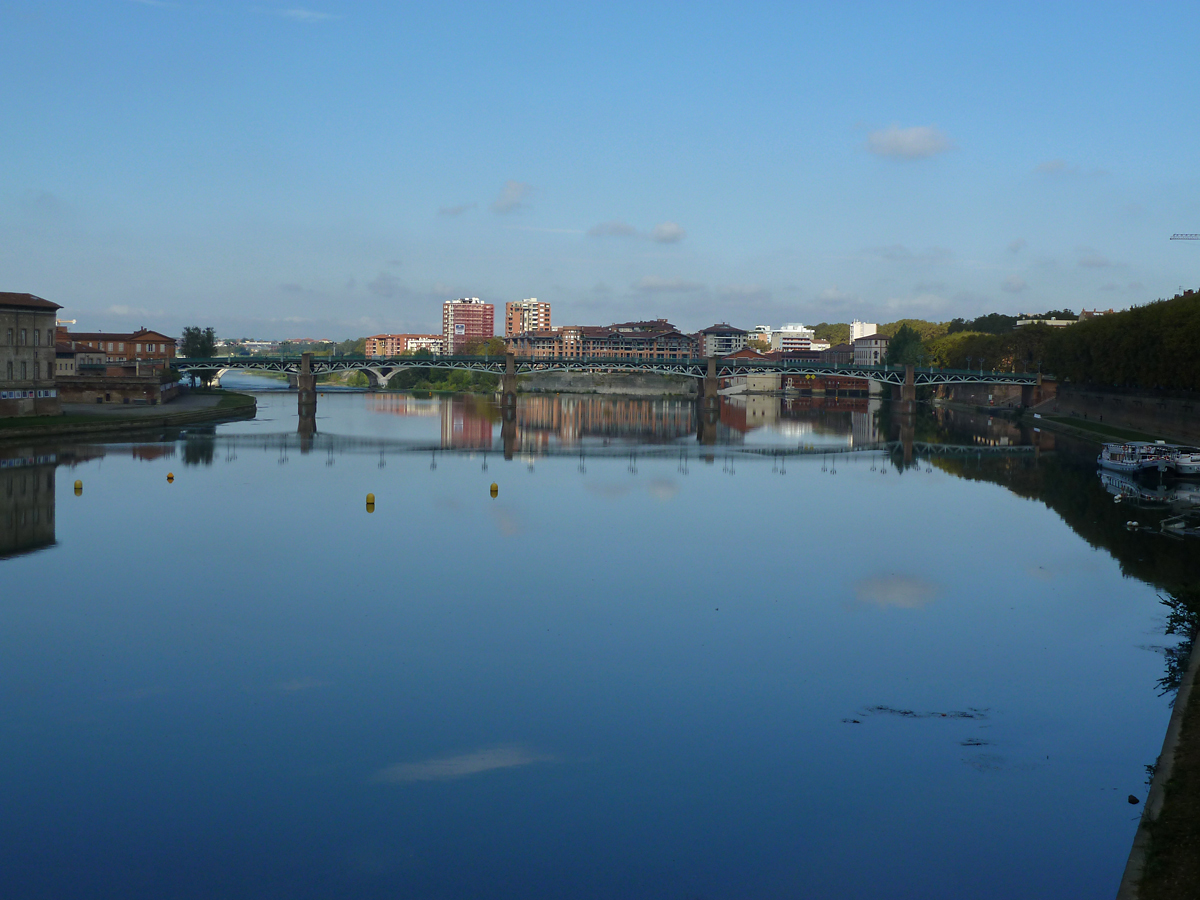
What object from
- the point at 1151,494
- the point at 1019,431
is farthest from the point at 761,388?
the point at 1151,494

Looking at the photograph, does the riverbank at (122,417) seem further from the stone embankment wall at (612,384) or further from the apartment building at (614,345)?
the apartment building at (614,345)

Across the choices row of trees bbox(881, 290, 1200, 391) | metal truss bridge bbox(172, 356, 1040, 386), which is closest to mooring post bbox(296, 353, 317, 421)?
metal truss bridge bbox(172, 356, 1040, 386)

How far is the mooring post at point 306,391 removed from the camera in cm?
8788

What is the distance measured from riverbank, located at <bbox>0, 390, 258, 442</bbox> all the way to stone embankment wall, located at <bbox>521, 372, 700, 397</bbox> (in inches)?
2243

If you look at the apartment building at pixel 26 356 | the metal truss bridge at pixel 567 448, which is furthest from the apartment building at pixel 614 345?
the apartment building at pixel 26 356

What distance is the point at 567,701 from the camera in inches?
653

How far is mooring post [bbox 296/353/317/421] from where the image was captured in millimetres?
87875

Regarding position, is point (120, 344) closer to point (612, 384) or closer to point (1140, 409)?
point (612, 384)

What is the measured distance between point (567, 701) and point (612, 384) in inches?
5203

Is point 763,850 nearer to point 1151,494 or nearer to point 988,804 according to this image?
point 988,804

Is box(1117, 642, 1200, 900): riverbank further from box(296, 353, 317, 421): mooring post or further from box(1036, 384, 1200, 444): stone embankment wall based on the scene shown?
box(296, 353, 317, 421): mooring post

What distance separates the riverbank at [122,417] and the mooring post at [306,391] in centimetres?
392

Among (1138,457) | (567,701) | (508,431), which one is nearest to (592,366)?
(508,431)

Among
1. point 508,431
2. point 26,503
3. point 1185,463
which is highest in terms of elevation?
point 508,431
